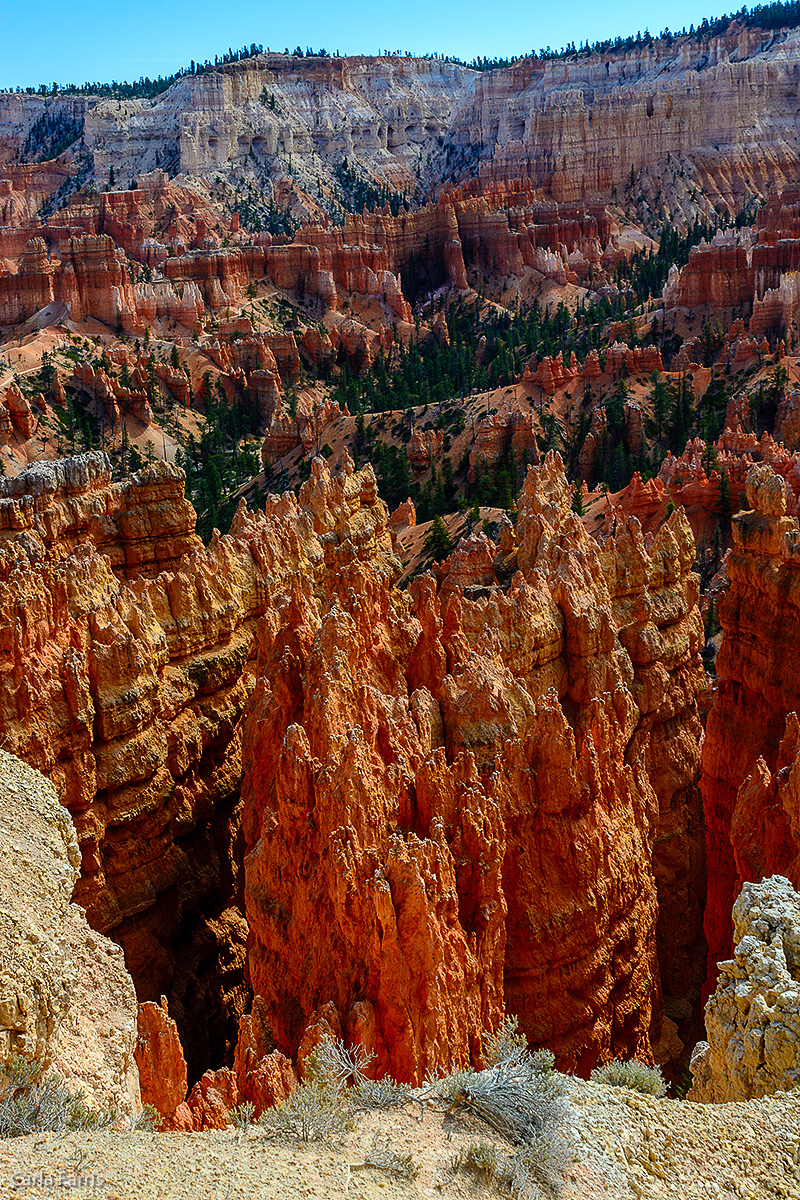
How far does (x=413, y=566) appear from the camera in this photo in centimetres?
4116

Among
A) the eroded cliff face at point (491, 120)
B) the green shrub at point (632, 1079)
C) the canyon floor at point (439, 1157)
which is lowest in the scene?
the green shrub at point (632, 1079)

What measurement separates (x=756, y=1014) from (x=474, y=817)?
13.3ft

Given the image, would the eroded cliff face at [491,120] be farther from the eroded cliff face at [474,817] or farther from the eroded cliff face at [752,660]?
the eroded cliff face at [474,817]

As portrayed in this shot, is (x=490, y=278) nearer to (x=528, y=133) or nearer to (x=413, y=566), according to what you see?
(x=528, y=133)

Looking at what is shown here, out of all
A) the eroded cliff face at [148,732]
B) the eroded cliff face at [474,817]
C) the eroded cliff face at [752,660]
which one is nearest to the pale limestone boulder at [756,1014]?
the eroded cliff face at [474,817]

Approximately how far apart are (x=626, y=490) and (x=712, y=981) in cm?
2666

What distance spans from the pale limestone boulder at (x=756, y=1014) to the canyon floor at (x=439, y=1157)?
40 cm

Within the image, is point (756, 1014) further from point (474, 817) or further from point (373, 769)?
point (373, 769)

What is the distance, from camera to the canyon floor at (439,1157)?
684 centimetres

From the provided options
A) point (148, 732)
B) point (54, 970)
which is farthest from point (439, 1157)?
point (148, 732)

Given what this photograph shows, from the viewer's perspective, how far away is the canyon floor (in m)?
6.84

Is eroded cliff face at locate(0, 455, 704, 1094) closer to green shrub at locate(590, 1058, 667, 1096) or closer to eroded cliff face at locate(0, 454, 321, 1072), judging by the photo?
eroded cliff face at locate(0, 454, 321, 1072)

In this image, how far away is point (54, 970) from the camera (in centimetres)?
888

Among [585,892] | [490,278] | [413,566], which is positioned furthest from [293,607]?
[490,278]
